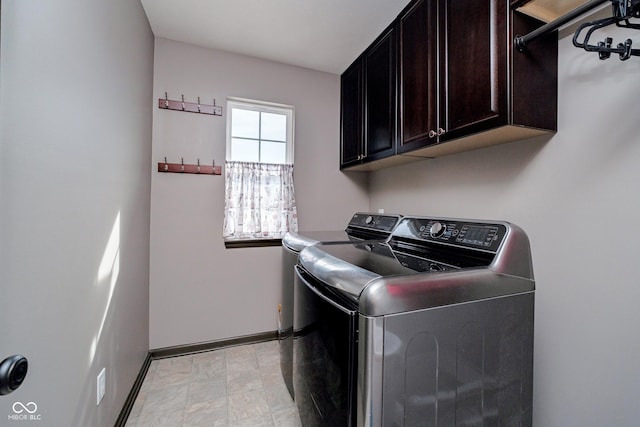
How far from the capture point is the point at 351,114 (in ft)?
8.03

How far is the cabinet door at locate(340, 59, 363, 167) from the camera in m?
2.30

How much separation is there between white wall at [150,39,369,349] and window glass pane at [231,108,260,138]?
0.11 m

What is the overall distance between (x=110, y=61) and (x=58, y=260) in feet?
3.27

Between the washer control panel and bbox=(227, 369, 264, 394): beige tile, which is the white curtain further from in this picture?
bbox=(227, 369, 264, 394): beige tile

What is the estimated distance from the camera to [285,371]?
5.98ft

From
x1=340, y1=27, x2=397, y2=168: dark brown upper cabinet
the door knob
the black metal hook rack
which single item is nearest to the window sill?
x1=340, y1=27, x2=397, y2=168: dark brown upper cabinet

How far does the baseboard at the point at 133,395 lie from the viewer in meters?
1.48

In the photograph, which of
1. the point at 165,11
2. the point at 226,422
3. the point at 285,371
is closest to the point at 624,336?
the point at 285,371

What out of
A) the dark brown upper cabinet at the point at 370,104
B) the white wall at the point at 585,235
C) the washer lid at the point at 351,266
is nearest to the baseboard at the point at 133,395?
the washer lid at the point at 351,266

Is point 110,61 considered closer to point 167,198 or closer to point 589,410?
point 167,198

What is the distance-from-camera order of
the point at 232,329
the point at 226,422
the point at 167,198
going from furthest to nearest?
the point at 232,329
the point at 167,198
the point at 226,422

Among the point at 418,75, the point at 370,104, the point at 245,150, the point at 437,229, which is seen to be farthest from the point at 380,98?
the point at 245,150

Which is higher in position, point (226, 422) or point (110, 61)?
point (110, 61)

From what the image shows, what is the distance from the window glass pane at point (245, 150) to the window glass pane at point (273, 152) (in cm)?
5
